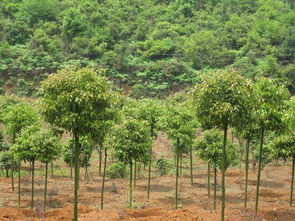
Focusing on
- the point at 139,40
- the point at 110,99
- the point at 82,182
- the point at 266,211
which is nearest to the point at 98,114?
the point at 110,99

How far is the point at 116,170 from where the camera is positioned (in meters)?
37.6

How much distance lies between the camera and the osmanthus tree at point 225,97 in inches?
601

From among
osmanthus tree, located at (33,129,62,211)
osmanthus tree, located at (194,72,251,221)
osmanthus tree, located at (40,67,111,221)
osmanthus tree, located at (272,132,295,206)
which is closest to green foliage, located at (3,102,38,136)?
osmanthus tree, located at (33,129,62,211)

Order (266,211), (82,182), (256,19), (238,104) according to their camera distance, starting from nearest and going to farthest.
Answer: (238,104)
(266,211)
(82,182)
(256,19)

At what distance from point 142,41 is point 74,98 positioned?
263ft

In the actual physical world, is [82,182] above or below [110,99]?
below

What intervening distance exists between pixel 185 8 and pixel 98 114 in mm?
101410

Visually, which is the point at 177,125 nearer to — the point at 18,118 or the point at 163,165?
the point at 18,118

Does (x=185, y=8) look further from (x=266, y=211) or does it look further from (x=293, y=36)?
(x=266, y=211)

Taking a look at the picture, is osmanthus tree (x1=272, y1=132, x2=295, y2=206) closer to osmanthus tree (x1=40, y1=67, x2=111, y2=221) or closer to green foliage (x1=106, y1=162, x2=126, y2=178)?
osmanthus tree (x1=40, y1=67, x2=111, y2=221)

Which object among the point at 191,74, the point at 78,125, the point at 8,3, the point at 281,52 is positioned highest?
the point at 8,3

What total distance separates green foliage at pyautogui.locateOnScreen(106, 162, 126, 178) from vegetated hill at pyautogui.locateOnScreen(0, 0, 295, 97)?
31.7 m

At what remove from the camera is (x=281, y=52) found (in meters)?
90.1

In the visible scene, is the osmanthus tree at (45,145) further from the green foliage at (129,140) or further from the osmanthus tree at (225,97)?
the osmanthus tree at (225,97)
